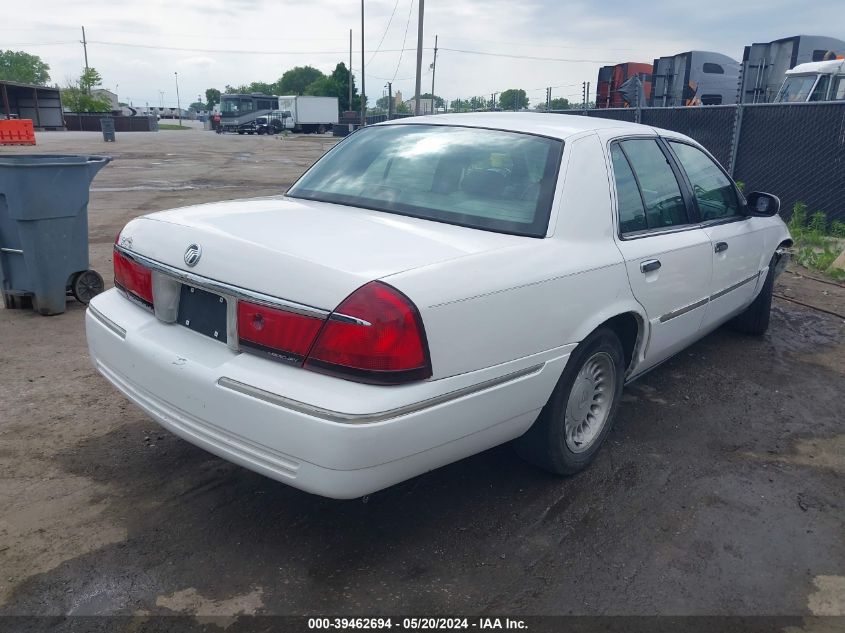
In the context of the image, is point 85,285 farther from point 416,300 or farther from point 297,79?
point 297,79

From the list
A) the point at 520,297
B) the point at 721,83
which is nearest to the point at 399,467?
the point at 520,297

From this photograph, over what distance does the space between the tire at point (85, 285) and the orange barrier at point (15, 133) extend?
1181 inches

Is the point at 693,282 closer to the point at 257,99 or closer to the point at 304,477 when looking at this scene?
Answer: the point at 304,477

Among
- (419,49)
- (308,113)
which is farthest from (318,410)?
(308,113)

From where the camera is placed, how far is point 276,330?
254 centimetres

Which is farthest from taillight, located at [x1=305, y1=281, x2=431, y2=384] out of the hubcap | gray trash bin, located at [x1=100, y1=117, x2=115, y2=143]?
gray trash bin, located at [x1=100, y1=117, x2=115, y2=143]

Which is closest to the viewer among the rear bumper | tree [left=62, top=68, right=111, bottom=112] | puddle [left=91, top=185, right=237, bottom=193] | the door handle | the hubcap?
the rear bumper

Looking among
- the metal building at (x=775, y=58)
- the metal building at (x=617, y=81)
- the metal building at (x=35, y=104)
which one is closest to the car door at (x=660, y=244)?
the metal building at (x=775, y=58)

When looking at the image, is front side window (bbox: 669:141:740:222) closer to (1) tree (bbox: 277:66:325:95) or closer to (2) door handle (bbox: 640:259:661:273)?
(2) door handle (bbox: 640:259:661:273)

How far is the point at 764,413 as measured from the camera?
446 cm

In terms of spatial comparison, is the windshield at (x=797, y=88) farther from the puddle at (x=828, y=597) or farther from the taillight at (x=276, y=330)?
the taillight at (x=276, y=330)

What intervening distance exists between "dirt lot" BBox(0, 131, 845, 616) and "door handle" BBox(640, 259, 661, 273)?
988 mm

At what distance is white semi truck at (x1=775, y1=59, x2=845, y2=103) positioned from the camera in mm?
14859

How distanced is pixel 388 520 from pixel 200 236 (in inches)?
55.9
